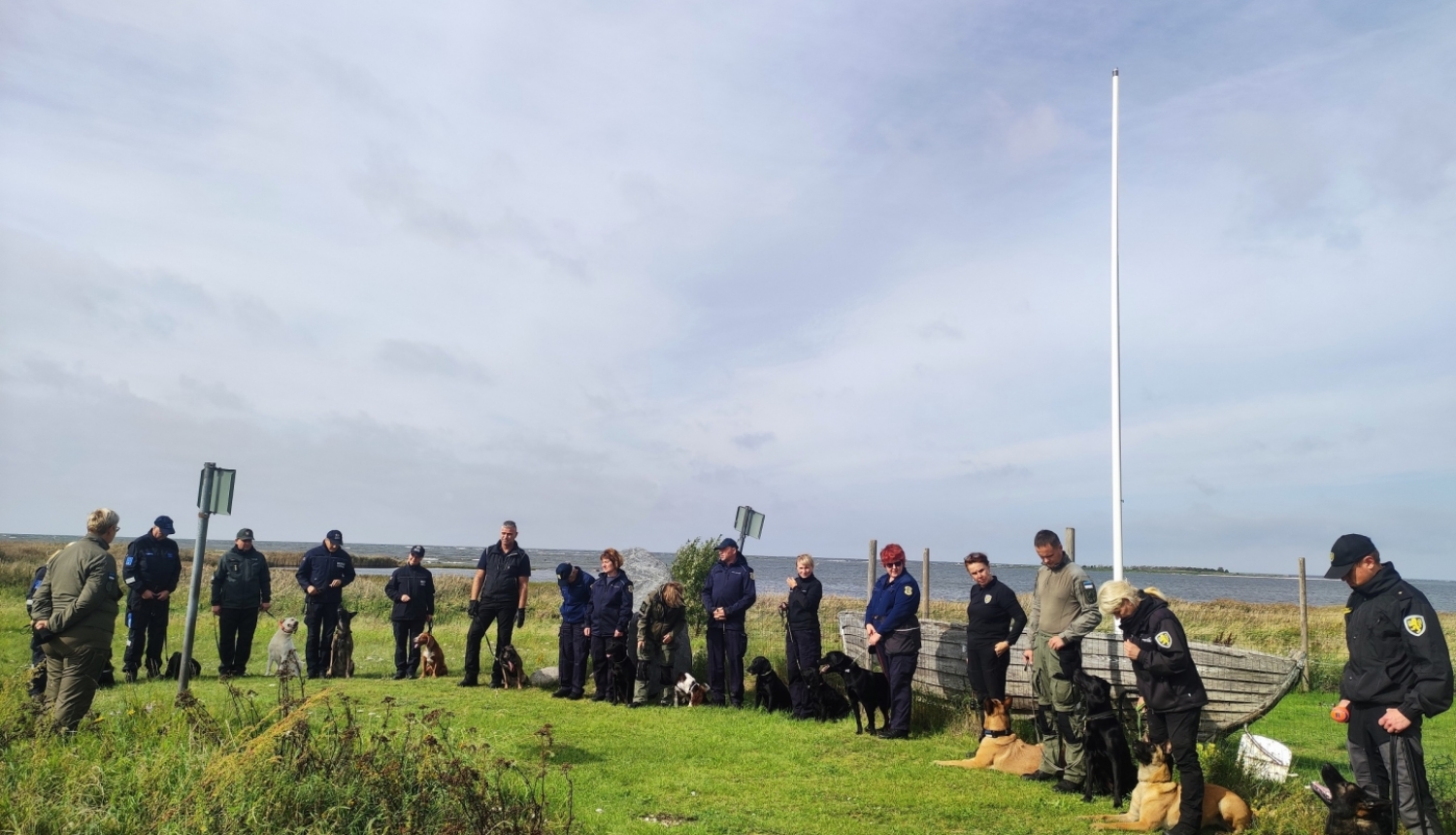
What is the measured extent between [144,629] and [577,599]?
17.8ft

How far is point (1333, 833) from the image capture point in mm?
5137

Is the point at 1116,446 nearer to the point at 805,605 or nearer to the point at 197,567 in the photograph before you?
the point at 805,605

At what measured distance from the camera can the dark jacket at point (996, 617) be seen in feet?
26.8

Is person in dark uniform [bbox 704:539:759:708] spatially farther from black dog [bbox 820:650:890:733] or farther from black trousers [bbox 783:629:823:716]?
black dog [bbox 820:650:890:733]

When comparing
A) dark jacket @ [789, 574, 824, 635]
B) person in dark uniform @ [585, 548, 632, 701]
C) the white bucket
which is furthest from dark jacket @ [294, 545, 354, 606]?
the white bucket

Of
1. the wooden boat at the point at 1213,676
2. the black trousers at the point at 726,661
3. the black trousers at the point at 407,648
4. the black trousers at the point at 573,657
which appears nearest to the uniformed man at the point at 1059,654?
the wooden boat at the point at 1213,676

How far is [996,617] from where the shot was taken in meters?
8.20

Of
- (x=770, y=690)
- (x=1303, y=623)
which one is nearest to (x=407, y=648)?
(x=770, y=690)

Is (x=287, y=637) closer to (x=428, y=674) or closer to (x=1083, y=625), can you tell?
(x=428, y=674)

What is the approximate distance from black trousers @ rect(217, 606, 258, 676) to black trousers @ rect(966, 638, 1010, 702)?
9127 millimetres

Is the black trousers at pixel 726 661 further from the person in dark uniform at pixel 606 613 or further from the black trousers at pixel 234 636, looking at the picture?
the black trousers at pixel 234 636

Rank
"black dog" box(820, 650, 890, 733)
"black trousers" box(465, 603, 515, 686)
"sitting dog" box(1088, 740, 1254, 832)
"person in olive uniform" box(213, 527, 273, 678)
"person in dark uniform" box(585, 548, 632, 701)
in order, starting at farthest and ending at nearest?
1. "person in olive uniform" box(213, 527, 273, 678)
2. "black trousers" box(465, 603, 515, 686)
3. "person in dark uniform" box(585, 548, 632, 701)
4. "black dog" box(820, 650, 890, 733)
5. "sitting dog" box(1088, 740, 1254, 832)

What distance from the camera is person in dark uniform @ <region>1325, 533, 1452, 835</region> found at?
188 inches

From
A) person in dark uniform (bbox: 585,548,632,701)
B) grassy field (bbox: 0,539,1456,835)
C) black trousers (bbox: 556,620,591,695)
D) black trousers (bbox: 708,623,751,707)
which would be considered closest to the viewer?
grassy field (bbox: 0,539,1456,835)
